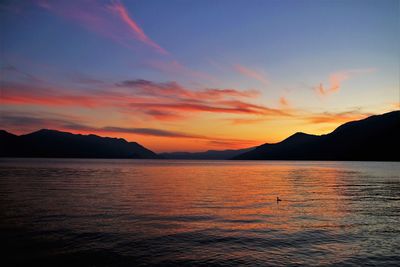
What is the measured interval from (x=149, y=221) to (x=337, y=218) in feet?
70.6

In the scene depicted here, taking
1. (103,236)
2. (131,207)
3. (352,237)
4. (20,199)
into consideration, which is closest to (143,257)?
(103,236)

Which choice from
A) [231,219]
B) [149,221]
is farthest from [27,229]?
[231,219]

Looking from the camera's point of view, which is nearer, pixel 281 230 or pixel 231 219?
pixel 281 230

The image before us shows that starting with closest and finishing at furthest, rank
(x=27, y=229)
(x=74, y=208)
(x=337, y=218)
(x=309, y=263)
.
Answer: (x=309, y=263) < (x=27, y=229) < (x=337, y=218) < (x=74, y=208)

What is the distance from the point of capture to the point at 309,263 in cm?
2077

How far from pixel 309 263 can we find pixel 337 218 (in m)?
18.4

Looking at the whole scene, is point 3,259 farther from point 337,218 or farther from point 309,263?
point 337,218

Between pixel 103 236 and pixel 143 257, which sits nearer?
pixel 143 257

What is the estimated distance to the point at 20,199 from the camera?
157ft

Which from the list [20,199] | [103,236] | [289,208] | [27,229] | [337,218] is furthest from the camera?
[20,199]

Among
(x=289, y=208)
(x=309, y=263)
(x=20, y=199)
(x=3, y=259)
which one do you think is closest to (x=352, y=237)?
(x=309, y=263)

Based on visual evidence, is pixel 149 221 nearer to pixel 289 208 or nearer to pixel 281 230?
pixel 281 230

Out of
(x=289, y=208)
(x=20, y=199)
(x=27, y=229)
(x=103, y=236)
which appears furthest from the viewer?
(x=20, y=199)

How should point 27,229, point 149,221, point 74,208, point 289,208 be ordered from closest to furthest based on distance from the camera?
point 27,229 < point 149,221 < point 74,208 < point 289,208
